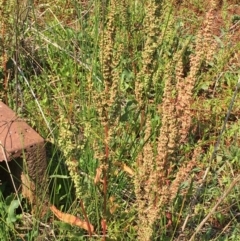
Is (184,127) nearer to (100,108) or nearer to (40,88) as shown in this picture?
(100,108)

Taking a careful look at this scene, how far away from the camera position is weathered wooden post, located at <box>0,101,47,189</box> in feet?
5.44

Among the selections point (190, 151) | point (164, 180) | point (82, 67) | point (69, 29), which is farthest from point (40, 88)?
point (164, 180)

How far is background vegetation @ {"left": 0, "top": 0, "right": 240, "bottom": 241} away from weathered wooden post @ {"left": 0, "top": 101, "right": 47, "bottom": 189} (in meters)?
0.06

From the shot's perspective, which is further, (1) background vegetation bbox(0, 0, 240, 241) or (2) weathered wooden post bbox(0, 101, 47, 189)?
(2) weathered wooden post bbox(0, 101, 47, 189)

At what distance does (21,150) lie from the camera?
5.47ft

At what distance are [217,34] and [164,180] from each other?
5.93ft

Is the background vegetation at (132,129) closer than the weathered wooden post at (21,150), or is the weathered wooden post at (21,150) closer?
the background vegetation at (132,129)

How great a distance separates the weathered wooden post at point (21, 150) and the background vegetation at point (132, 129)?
62mm

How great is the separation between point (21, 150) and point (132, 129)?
1.81ft

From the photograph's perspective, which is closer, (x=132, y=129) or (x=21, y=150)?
(x=21, y=150)

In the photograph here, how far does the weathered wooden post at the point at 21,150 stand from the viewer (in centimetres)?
166

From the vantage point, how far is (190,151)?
7.04ft

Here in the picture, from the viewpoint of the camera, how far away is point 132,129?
2061 millimetres

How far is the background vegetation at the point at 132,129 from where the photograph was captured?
4.57ft
